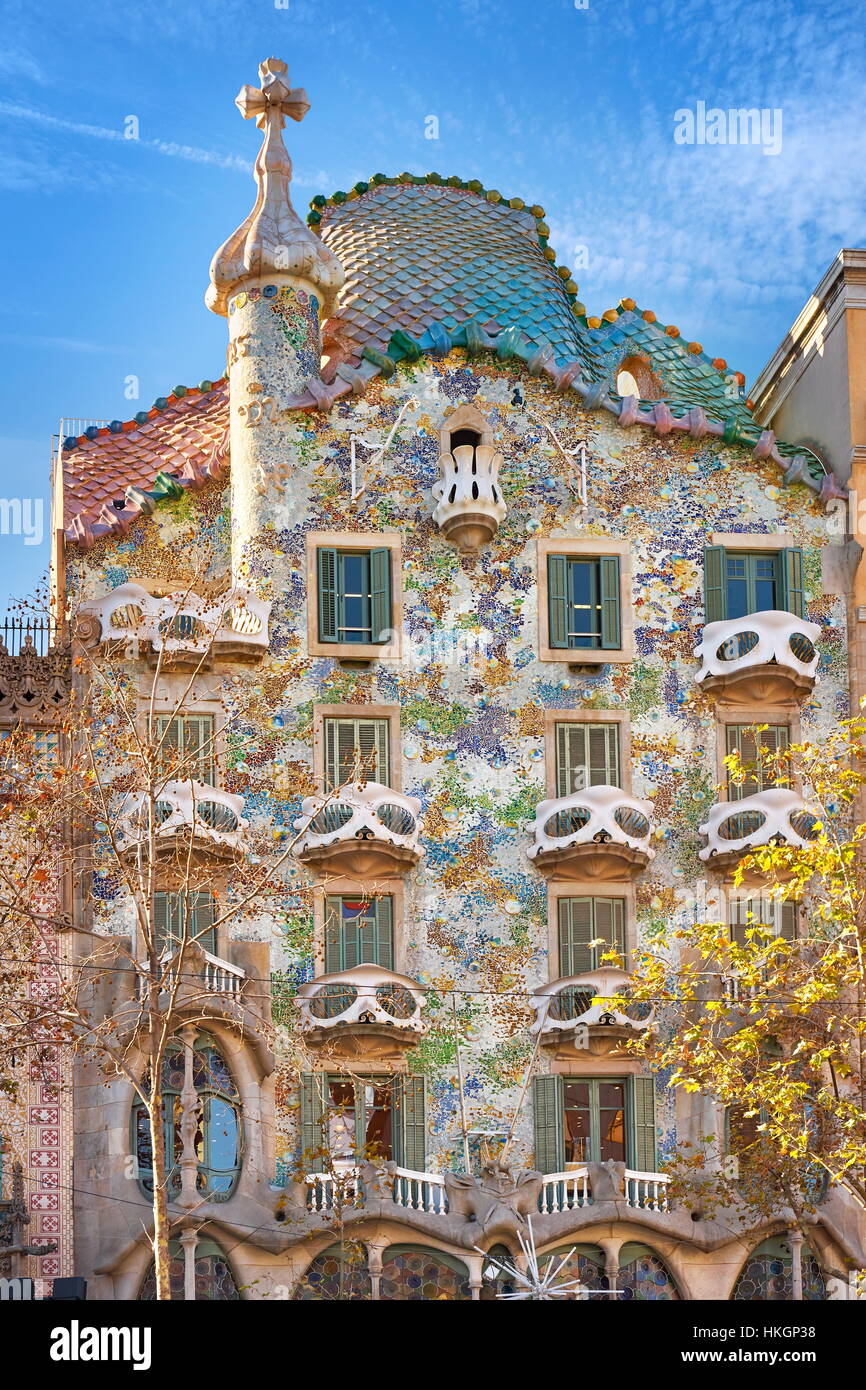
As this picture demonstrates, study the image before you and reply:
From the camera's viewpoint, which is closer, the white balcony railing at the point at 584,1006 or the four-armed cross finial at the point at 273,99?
the white balcony railing at the point at 584,1006

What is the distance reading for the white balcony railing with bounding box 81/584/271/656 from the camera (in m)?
33.3

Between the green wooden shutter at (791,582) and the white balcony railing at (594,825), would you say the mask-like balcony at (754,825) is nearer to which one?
the white balcony railing at (594,825)

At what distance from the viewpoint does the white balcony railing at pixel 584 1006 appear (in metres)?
32.3

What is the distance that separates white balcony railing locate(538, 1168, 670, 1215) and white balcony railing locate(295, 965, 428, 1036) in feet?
8.51

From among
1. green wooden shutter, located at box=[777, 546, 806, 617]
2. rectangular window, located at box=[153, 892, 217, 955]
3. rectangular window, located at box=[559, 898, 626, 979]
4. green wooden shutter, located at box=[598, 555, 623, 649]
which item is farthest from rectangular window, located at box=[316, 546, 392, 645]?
green wooden shutter, located at box=[777, 546, 806, 617]

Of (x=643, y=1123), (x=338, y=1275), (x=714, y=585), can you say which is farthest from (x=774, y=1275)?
(x=714, y=585)

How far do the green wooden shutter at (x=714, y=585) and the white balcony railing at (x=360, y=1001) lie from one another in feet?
22.3

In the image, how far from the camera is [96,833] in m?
32.4

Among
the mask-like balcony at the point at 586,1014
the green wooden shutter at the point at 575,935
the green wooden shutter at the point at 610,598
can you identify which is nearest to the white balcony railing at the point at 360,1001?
the mask-like balcony at the point at 586,1014

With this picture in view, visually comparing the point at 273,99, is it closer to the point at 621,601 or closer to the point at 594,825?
the point at 621,601

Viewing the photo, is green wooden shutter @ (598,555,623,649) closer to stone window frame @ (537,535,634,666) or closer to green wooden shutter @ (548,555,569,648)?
stone window frame @ (537,535,634,666)
